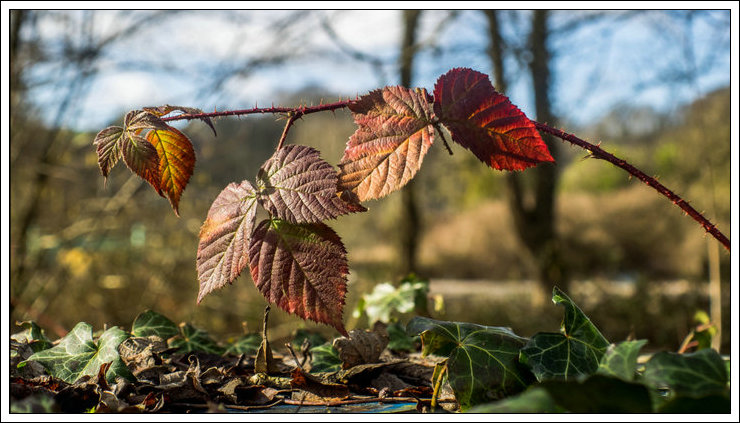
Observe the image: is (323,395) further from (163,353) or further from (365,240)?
(365,240)

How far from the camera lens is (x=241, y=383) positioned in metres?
0.79

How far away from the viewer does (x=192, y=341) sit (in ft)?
3.50

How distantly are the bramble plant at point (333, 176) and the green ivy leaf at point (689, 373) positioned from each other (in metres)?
0.19

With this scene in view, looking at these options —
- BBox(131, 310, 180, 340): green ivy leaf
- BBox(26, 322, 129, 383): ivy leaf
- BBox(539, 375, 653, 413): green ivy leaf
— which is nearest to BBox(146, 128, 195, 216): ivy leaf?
BBox(26, 322, 129, 383): ivy leaf

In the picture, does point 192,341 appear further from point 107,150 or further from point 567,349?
point 567,349

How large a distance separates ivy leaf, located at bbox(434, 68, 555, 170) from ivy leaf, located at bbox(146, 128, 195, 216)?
0.31m

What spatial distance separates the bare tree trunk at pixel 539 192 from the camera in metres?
4.92

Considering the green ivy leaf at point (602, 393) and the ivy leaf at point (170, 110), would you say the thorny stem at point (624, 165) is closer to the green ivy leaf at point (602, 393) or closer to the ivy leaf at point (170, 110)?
the green ivy leaf at point (602, 393)

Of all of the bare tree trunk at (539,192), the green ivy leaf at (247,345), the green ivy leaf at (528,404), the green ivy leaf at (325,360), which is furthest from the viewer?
the bare tree trunk at (539,192)

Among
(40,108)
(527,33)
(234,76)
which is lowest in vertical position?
(40,108)

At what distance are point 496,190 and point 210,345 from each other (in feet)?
30.2

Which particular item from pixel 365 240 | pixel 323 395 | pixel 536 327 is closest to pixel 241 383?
pixel 323 395

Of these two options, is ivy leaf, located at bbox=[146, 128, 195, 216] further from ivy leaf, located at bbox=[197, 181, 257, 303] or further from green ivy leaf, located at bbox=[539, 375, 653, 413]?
green ivy leaf, located at bbox=[539, 375, 653, 413]

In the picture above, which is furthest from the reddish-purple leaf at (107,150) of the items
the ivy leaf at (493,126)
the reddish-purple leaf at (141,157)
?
the ivy leaf at (493,126)
